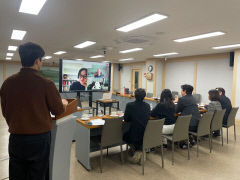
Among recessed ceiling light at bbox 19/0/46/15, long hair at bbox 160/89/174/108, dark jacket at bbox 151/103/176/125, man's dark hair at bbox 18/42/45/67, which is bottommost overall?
dark jacket at bbox 151/103/176/125

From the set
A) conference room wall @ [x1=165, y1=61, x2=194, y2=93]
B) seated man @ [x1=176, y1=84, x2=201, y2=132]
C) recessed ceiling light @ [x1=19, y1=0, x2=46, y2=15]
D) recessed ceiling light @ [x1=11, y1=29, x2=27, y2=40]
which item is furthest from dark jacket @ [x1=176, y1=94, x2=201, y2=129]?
conference room wall @ [x1=165, y1=61, x2=194, y2=93]

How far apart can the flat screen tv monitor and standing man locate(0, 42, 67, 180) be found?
295 cm

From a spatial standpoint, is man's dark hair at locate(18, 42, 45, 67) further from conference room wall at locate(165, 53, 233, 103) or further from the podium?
conference room wall at locate(165, 53, 233, 103)

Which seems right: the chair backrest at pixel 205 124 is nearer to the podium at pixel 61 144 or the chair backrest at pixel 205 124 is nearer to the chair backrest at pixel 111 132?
the chair backrest at pixel 111 132

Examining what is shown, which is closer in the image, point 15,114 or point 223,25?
point 15,114

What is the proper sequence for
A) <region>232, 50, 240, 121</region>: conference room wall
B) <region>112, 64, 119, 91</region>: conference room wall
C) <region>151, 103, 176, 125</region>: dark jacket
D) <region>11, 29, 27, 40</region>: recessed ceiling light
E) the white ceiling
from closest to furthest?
the white ceiling → <region>151, 103, 176, 125</region>: dark jacket → <region>11, 29, 27, 40</region>: recessed ceiling light → <region>232, 50, 240, 121</region>: conference room wall → <region>112, 64, 119, 91</region>: conference room wall

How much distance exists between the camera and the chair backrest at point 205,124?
3260 millimetres

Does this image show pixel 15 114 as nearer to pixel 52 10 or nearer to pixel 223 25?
pixel 52 10

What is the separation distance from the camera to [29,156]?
1.21 m

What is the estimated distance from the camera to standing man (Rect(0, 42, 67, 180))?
1180 millimetres

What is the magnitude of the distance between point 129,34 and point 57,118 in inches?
123

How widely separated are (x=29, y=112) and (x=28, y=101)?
7cm

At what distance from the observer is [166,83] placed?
8.83 metres

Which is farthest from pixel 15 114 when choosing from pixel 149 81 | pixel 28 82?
pixel 149 81
